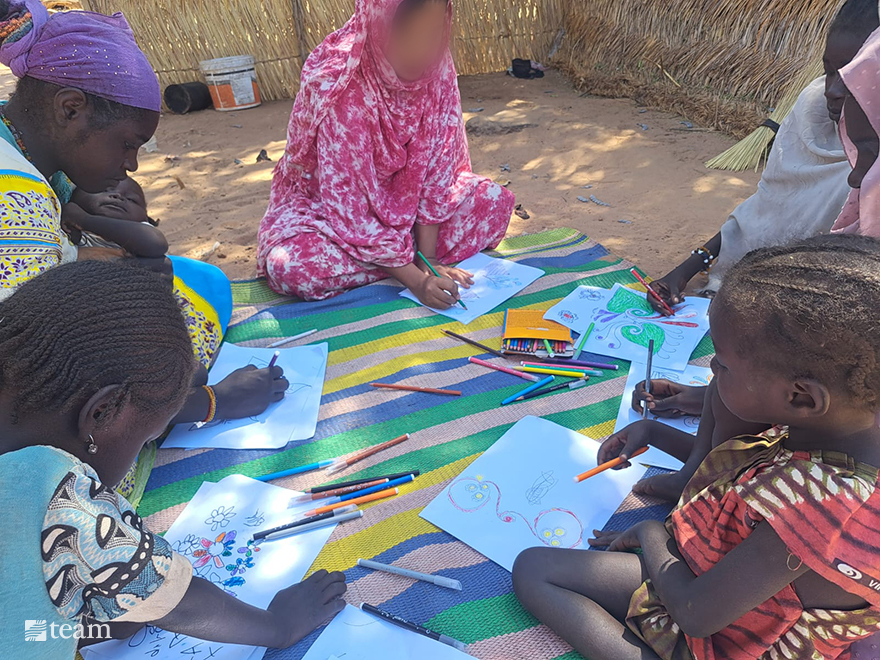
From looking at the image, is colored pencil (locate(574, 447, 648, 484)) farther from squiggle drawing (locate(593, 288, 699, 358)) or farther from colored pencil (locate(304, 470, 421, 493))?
squiggle drawing (locate(593, 288, 699, 358))

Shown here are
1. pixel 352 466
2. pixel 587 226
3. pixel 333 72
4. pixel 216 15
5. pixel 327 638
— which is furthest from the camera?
pixel 216 15

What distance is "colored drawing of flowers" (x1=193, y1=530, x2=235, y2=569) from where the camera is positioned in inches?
56.8

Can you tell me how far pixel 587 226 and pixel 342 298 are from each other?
62.8 inches

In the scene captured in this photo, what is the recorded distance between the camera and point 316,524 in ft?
4.96

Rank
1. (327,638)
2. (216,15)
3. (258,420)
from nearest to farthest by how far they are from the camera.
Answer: (327,638), (258,420), (216,15)

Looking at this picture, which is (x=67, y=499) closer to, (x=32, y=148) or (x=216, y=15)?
(x=32, y=148)

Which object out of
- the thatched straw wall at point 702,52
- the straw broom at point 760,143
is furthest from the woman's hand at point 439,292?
the thatched straw wall at point 702,52

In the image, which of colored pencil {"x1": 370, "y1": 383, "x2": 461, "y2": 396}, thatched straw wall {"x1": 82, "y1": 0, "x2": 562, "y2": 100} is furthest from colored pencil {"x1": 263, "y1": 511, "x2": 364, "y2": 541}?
thatched straw wall {"x1": 82, "y1": 0, "x2": 562, "y2": 100}

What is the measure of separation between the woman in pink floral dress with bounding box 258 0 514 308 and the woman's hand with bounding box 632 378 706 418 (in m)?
0.92

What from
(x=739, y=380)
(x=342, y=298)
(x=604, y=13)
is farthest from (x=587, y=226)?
(x=604, y=13)

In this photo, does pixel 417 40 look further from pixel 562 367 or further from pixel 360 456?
pixel 360 456

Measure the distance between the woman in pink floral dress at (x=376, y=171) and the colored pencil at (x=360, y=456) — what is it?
0.80 meters

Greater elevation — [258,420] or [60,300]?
[60,300]

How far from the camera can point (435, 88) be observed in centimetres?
261
